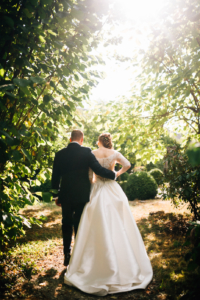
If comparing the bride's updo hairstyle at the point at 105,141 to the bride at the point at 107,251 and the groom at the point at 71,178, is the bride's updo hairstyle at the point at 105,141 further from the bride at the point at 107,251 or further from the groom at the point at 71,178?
the bride at the point at 107,251

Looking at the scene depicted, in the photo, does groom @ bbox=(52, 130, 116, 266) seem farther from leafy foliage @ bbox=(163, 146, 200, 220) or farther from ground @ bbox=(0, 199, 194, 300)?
leafy foliage @ bbox=(163, 146, 200, 220)

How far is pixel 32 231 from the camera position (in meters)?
5.81

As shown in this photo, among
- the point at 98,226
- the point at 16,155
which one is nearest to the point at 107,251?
the point at 98,226

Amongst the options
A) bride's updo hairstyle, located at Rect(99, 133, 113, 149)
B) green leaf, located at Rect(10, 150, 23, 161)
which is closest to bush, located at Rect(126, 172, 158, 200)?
bride's updo hairstyle, located at Rect(99, 133, 113, 149)

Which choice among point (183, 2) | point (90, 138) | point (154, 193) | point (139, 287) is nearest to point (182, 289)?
point (139, 287)

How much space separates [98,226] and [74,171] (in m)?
0.95

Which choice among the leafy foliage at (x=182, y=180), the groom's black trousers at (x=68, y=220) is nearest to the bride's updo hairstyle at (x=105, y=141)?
the groom's black trousers at (x=68, y=220)

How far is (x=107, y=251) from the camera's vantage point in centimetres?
287

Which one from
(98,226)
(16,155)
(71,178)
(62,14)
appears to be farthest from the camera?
(71,178)

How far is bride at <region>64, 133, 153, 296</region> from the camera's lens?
9.00 feet

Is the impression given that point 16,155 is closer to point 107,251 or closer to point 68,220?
point 107,251

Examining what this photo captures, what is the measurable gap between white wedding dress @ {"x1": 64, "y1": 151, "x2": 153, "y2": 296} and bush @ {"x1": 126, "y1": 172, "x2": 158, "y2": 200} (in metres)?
8.16

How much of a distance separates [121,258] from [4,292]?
61.0 inches

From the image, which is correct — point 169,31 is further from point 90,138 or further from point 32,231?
point 90,138
